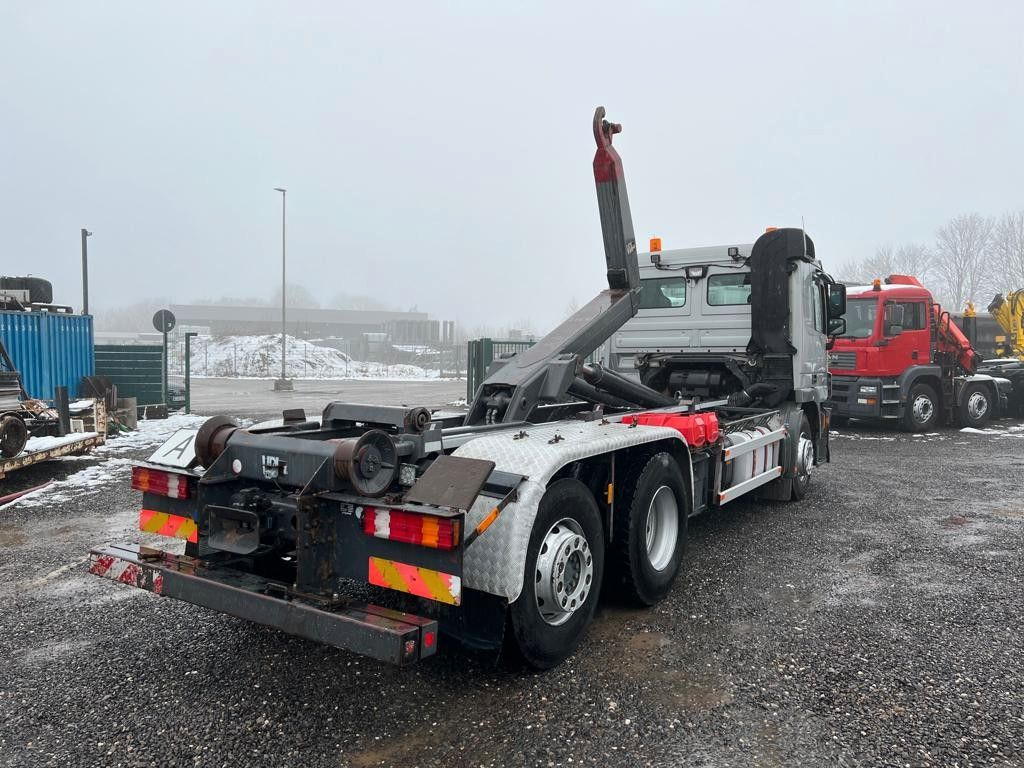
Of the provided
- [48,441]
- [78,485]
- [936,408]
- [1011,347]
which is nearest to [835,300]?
[936,408]

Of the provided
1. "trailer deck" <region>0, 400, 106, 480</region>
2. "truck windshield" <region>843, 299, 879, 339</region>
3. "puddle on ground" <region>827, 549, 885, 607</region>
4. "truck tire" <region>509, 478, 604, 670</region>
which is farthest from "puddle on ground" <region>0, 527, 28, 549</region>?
"truck windshield" <region>843, 299, 879, 339</region>

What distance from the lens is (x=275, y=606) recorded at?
312 centimetres

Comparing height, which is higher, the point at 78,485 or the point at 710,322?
the point at 710,322

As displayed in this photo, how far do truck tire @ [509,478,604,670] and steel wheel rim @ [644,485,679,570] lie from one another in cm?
84

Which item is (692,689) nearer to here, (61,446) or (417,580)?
(417,580)

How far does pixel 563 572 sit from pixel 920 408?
41.4 feet

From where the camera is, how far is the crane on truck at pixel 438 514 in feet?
10.2

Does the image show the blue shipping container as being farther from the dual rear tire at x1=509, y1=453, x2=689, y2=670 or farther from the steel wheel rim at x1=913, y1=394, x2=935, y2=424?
the steel wheel rim at x1=913, y1=394, x2=935, y2=424

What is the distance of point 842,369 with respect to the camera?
44.8 feet

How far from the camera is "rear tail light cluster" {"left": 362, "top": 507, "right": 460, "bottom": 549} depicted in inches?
117

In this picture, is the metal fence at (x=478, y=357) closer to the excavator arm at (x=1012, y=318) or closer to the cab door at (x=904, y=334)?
the cab door at (x=904, y=334)

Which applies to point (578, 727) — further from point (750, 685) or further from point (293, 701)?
point (293, 701)

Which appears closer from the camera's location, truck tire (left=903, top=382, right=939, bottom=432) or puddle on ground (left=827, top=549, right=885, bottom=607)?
puddle on ground (left=827, top=549, right=885, bottom=607)

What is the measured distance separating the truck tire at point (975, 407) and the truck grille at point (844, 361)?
2816 millimetres
